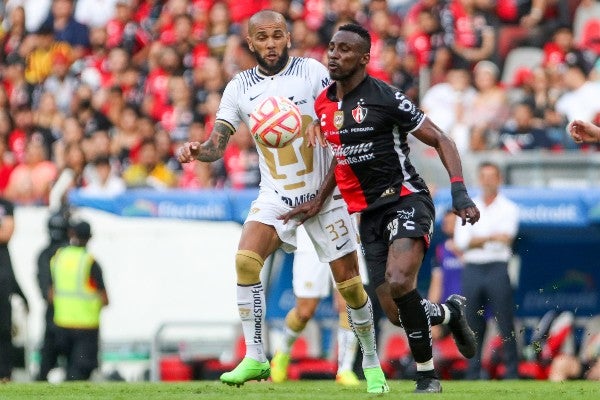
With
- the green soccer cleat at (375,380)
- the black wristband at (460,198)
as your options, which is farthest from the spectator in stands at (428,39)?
the black wristband at (460,198)

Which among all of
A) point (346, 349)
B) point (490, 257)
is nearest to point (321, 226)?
point (346, 349)

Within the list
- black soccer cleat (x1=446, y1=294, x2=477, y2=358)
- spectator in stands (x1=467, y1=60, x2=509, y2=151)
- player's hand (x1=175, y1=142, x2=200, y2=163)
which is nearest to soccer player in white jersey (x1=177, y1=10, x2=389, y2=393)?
player's hand (x1=175, y1=142, x2=200, y2=163)

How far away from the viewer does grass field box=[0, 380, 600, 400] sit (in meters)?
10.9

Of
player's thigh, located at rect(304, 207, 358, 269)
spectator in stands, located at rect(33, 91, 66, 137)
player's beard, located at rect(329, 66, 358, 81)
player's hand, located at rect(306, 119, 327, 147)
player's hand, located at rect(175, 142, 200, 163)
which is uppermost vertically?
spectator in stands, located at rect(33, 91, 66, 137)

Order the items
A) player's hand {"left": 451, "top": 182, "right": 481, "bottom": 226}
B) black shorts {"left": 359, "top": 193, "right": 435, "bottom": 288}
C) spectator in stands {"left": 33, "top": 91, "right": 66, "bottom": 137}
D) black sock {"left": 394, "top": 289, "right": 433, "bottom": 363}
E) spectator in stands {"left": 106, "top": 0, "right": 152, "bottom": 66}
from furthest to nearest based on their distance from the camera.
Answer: spectator in stands {"left": 106, "top": 0, "right": 152, "bottom": 66} < spectator in stands {"left": 33, "top": 91, "right": 66, "bottom": 137} < black shorts {"left": 359, "top": 193, "right": 435, "bottom": 288} < black sock {"left": 394, "top": 289, "right": 433, "bottom": 363} < player's hand {"left": 451, "top": 182, "right": 481, "bottom": 226}

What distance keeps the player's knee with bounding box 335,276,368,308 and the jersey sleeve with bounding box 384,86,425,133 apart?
1.34 meters

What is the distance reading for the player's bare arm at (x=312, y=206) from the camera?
1133 centimetres

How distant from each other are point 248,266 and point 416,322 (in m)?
1.40

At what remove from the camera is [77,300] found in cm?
1742

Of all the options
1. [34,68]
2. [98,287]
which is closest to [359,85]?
[98,287]

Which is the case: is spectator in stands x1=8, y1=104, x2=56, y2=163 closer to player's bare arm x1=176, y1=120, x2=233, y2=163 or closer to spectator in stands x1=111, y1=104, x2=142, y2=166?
spectator in stands x1=111, y1=104, x2=142, y2=166

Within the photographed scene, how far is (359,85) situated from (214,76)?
11490mm

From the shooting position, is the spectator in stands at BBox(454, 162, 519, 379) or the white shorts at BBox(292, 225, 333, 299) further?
the spectator in stands at BBox(454, 162, 519, 379)

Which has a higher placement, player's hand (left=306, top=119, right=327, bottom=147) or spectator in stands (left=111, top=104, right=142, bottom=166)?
spectator in stands (left=111, top=104, right=142, bottom=166)
